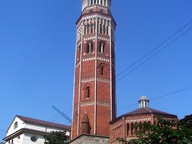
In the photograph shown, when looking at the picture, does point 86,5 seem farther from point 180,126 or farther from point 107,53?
point 180,126

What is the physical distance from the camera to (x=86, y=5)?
3922 centimetres

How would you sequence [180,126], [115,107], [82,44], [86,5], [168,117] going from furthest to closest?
[86,5], [82,44], [115,107], [168,117], [180,126]

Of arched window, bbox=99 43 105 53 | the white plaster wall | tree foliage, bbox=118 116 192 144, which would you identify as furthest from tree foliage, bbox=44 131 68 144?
tree foliage, bbox=118 116 192 144

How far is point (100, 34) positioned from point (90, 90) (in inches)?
275

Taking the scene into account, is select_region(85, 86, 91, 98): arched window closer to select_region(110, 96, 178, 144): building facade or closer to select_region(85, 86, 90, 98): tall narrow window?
select_region(85, 86, 90, 98): tall narrow window

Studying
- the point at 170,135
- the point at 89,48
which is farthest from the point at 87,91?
the point at 170,135

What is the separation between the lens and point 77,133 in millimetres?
31516

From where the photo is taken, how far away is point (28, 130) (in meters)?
41.8

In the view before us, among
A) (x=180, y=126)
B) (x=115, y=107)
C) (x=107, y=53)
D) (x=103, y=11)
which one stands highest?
(x=103, y=11)

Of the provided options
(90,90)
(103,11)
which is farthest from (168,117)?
(103,11)

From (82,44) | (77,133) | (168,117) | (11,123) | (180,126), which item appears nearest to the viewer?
(180,126)

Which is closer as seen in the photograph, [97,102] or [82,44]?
[97,102]

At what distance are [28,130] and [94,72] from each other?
46.6ft

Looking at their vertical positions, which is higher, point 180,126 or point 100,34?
point 100,34
